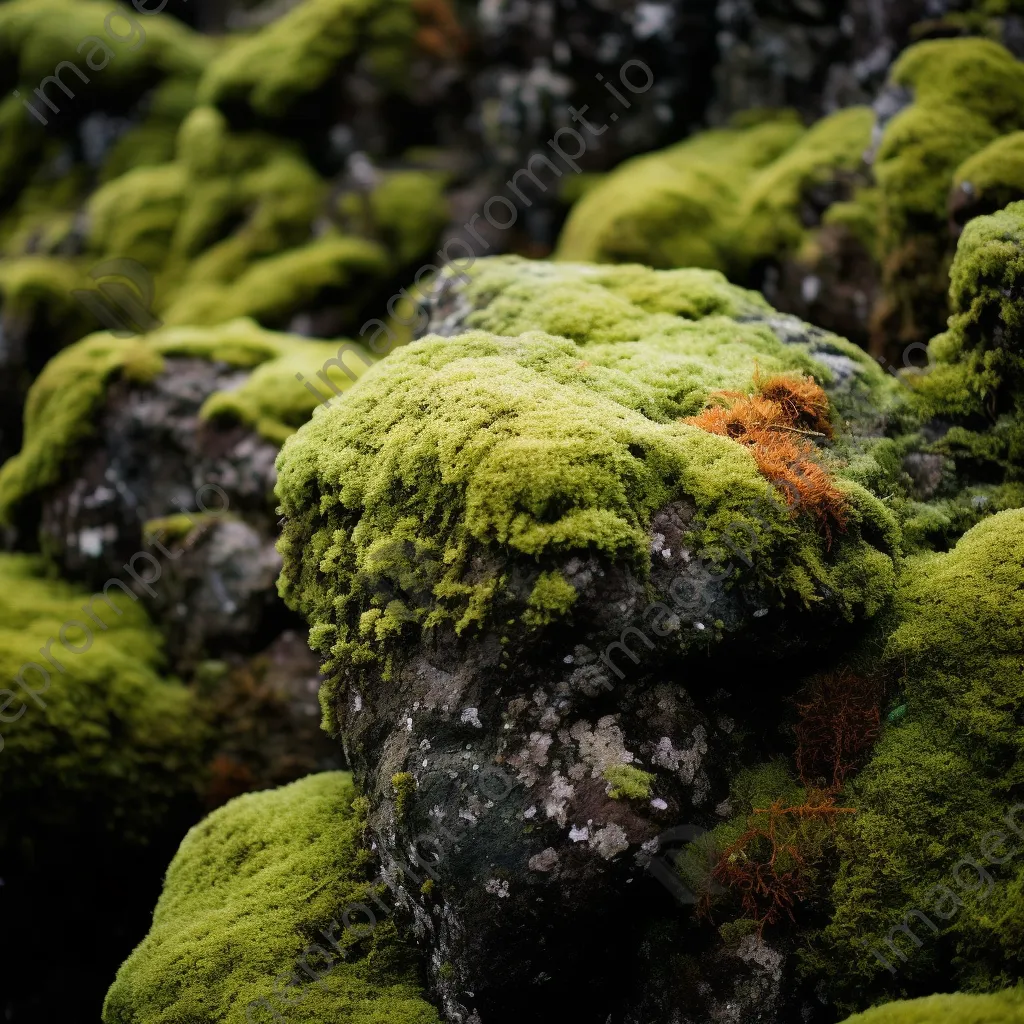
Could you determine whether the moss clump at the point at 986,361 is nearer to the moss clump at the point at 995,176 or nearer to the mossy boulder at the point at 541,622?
the moss clump at the point at 995,176

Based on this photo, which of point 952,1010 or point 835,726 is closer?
point 952,1010

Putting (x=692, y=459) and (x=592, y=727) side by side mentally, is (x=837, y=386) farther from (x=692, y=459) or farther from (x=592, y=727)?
(x=592, y=727)

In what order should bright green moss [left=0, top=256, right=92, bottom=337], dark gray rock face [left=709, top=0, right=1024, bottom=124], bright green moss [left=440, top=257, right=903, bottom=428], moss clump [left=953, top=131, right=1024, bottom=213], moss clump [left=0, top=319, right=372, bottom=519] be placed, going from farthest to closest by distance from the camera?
1. bright green moss [left=0, top=256, right=92, bottom=337]
2. dark gray rock face [left=709, top=0, right=1024, bottom=124]
3. moss clump [left=0, top=319, right=372, bottom=519]
4. moss clump [left=953, top=131, right=1024, bottom=213]
5. bright green moss [left=440, top=257, right=903, bottom=428]

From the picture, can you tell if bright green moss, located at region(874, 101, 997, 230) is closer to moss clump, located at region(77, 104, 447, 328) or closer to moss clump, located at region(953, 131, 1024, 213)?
moss clump, located at region(953, 131, 1024, 213)

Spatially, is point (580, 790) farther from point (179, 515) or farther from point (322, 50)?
point (322, 50)

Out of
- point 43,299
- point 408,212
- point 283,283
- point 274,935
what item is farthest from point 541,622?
point 43,299

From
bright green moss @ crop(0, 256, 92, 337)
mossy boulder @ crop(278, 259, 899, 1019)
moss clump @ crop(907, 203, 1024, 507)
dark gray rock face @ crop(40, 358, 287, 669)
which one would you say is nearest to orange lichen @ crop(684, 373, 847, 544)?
mossy boulder @ crop(278, 259, 899, 1019)

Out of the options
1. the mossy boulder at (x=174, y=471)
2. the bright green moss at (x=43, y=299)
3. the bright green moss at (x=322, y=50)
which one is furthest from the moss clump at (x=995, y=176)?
the bright green moss at (x=43, y=299)
